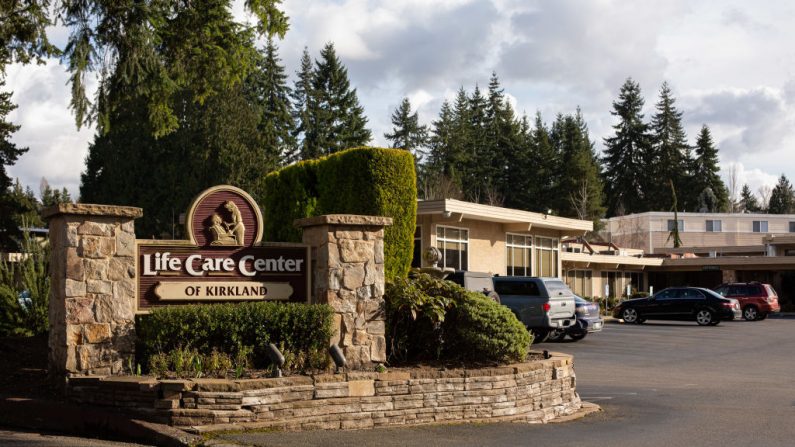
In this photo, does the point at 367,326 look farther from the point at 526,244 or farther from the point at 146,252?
the point at 526,244

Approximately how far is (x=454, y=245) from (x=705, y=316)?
11602mm

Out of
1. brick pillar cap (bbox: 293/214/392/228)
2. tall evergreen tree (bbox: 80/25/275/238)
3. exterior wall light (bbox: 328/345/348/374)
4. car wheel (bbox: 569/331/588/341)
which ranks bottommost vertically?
car wheel (bbox: 569/331/588/341)

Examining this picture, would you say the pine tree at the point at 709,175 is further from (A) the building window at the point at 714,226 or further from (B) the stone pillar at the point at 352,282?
(B) the stone pillar at the point at 352,282

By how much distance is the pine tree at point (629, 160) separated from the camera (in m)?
92.6

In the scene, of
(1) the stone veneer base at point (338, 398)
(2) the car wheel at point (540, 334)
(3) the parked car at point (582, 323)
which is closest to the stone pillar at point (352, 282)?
(1) the stone veneer base at point (338, 398)

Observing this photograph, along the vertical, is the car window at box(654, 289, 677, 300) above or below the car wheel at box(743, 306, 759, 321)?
above

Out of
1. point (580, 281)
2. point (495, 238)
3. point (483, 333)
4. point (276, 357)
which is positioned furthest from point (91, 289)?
point (580, 281)

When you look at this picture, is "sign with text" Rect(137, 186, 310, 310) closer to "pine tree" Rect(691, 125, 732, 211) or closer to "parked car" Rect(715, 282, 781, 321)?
"parked car" Rect(715, 282, 781, 321)

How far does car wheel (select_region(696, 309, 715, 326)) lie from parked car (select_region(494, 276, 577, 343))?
1326 cm

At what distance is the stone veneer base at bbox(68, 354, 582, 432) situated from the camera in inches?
374

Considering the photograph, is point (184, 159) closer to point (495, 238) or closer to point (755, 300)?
point (495, 238)

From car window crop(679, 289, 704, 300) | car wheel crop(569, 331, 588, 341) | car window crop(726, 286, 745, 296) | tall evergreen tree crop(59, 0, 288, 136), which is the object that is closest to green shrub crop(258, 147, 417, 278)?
tall evergreen tree crop(59, 0, 288, 136)

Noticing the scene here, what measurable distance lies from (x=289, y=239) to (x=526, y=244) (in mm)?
18966

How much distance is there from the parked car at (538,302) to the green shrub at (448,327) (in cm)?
1103
